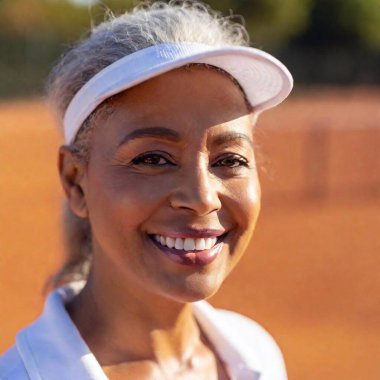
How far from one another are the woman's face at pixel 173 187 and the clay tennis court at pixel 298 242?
0.98 meters

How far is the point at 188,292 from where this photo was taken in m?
2.37

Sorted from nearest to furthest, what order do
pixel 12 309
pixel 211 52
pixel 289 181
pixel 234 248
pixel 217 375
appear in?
pixel 211 52 → pixel 234 248 → pixel 217 375 → pixel 12 309 → pixel 289 181

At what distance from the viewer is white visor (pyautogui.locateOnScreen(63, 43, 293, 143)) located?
7.57 feet

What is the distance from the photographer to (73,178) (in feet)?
8.68

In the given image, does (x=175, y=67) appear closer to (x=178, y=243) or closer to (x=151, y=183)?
(x=151, y=183)

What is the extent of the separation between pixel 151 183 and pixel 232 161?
0.27 m

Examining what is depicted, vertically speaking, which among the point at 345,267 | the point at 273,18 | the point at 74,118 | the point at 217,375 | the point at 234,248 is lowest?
the point at 217,375

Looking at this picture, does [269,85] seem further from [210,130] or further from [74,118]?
[74,118]

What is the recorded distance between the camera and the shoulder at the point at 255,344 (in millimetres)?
2758

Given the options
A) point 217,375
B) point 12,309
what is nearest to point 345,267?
point 12,309

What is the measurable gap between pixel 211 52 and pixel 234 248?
0.56m

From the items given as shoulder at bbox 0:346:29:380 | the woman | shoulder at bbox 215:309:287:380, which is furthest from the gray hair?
shoulder at bbox 215:309:287:380

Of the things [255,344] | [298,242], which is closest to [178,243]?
[255,344]

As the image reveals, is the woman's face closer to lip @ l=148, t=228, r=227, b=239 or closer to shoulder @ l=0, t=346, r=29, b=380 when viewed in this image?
lip @ l=148, t=228, r=227, b=239
